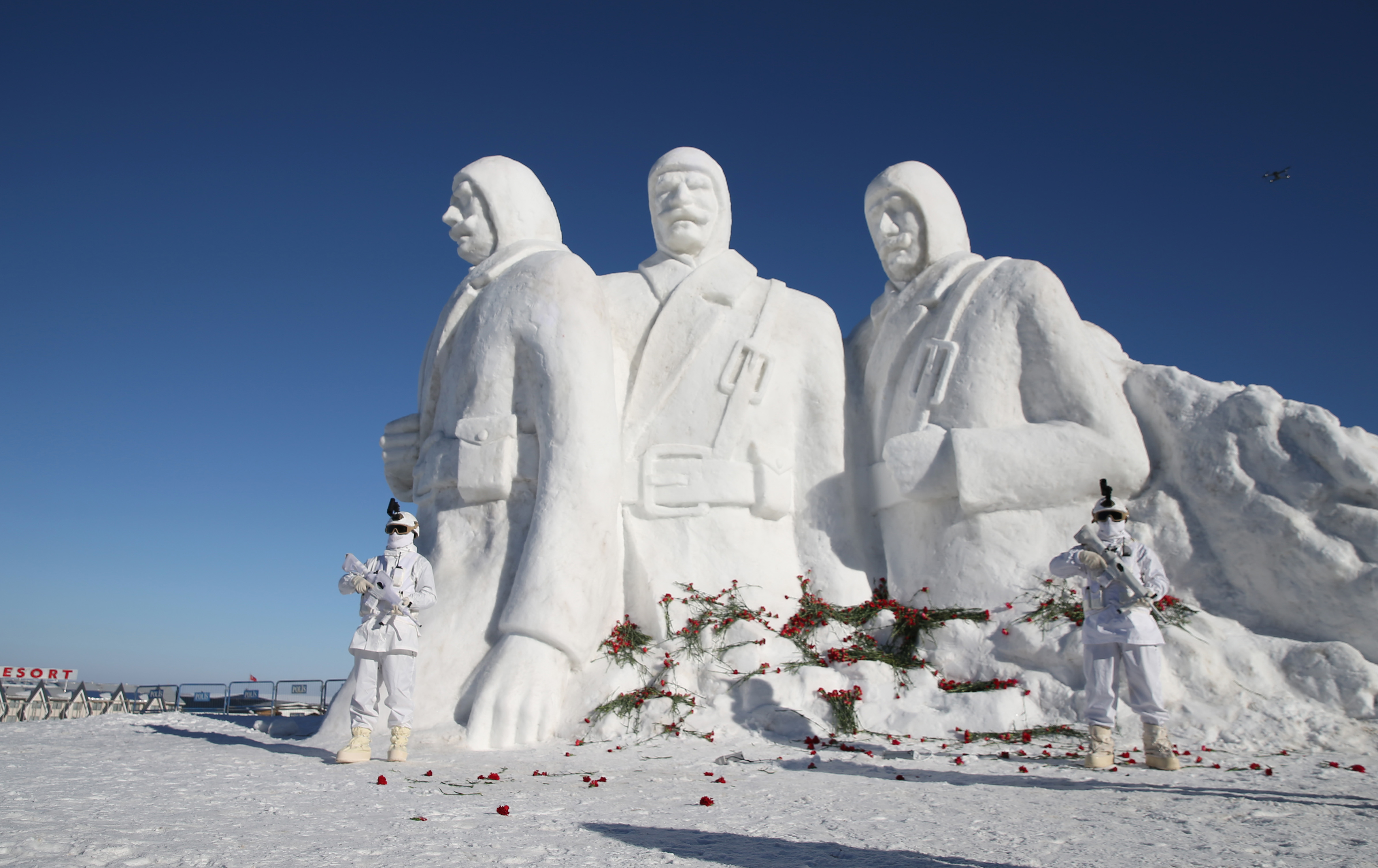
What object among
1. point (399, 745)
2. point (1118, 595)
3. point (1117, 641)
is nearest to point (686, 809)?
point (399, 745)

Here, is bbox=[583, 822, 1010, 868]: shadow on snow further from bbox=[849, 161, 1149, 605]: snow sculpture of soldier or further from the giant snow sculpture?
bbox=[849, 161, 1149, 605]: snow sculpture of soldier

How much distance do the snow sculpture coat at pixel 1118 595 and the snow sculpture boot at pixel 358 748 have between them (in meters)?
3.69

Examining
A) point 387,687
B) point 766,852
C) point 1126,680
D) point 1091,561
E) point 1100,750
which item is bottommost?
point 766,852

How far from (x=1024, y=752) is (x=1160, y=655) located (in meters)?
0.94

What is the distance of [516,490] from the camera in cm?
714

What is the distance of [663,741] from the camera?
6066mm

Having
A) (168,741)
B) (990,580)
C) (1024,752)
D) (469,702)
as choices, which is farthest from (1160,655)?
(168,741)

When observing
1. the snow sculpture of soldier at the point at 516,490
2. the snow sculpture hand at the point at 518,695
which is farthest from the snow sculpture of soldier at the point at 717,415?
the snow sculpture hand at the point at 518,695

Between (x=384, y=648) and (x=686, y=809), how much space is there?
2.12 m

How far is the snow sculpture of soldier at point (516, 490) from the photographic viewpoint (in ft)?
20.9

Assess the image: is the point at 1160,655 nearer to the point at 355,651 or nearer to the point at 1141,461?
the point at 1141,461

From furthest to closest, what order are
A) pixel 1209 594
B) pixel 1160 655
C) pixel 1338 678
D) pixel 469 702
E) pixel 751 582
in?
pixel 751 582, pixel 1209 594, pixel 469 702, pixel 1338 678, pixel 1160 655

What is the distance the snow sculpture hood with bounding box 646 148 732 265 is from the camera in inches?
341

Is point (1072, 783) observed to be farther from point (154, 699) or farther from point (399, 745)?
point (154, 699)
